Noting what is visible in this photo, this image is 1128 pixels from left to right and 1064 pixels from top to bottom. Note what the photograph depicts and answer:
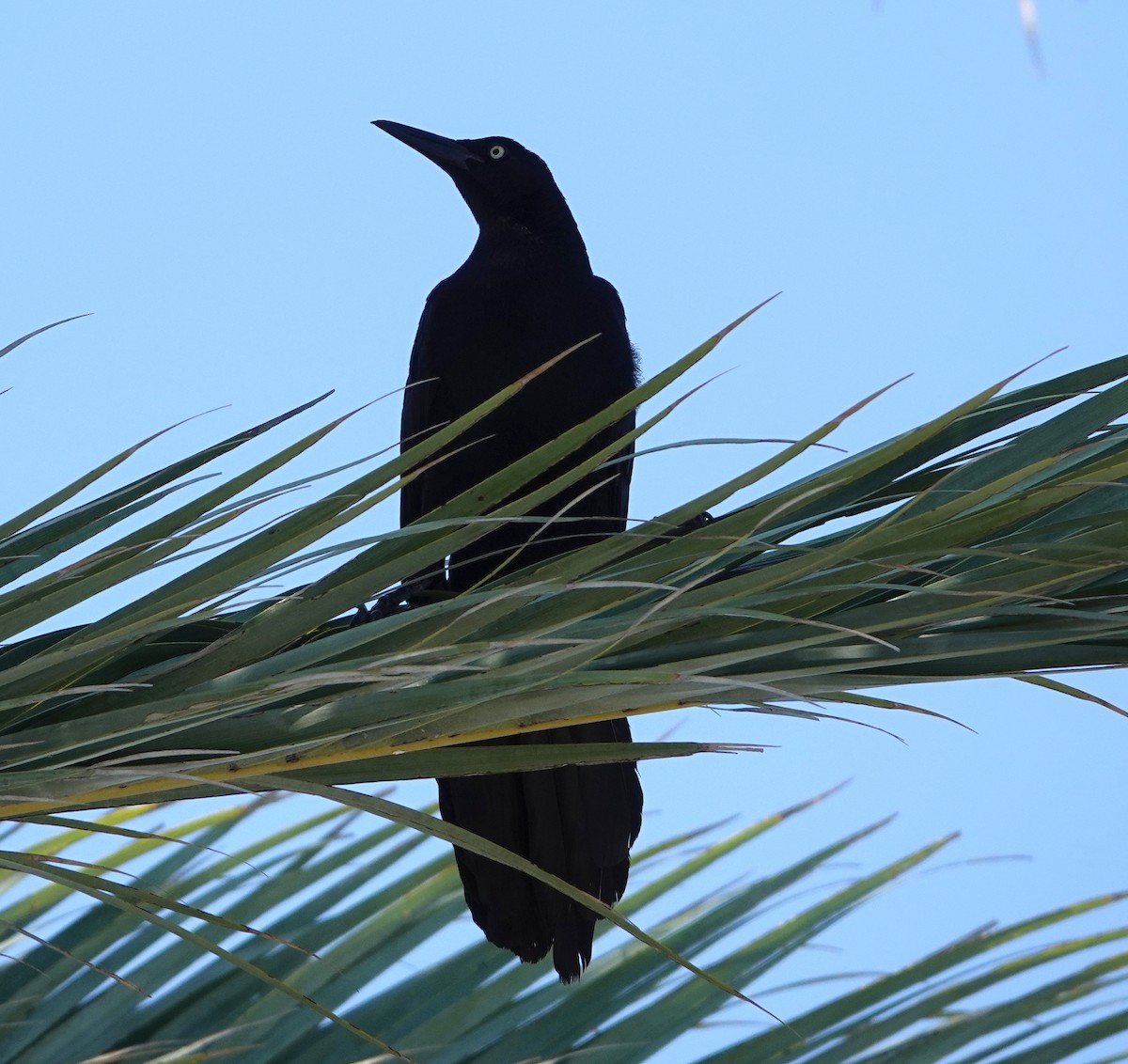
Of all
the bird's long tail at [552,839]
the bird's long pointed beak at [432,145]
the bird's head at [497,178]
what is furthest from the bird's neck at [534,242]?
the bird's long tail at [552,839]

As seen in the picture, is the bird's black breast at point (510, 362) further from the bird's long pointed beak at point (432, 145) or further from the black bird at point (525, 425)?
the bird's long pointed beak at point (432, 145)

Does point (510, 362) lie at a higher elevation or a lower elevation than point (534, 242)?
lower

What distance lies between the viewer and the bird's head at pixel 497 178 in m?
2.74

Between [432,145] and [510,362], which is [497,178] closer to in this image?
[432,145]

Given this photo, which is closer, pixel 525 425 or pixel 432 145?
pixel 525 425

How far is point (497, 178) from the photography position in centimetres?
281

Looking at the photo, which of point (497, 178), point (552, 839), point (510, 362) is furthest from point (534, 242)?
point (552, 839)

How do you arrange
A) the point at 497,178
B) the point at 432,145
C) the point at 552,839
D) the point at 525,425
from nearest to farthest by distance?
the point at 552,839 < the point at 525,425 < the point at 497,178 < the point at 432,145

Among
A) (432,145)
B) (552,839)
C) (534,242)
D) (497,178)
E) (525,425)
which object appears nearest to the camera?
(552,839)

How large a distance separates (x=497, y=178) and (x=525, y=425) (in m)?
0.70

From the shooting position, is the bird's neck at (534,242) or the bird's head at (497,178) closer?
the bird's neck at (534,242)

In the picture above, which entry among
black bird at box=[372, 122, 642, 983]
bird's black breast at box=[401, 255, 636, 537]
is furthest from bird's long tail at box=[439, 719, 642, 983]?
bird's black breast at box=[401, 255, 636, 537]

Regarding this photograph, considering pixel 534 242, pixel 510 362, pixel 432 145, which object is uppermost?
pixel 432 145

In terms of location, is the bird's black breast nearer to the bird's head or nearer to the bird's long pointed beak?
the bird's head
